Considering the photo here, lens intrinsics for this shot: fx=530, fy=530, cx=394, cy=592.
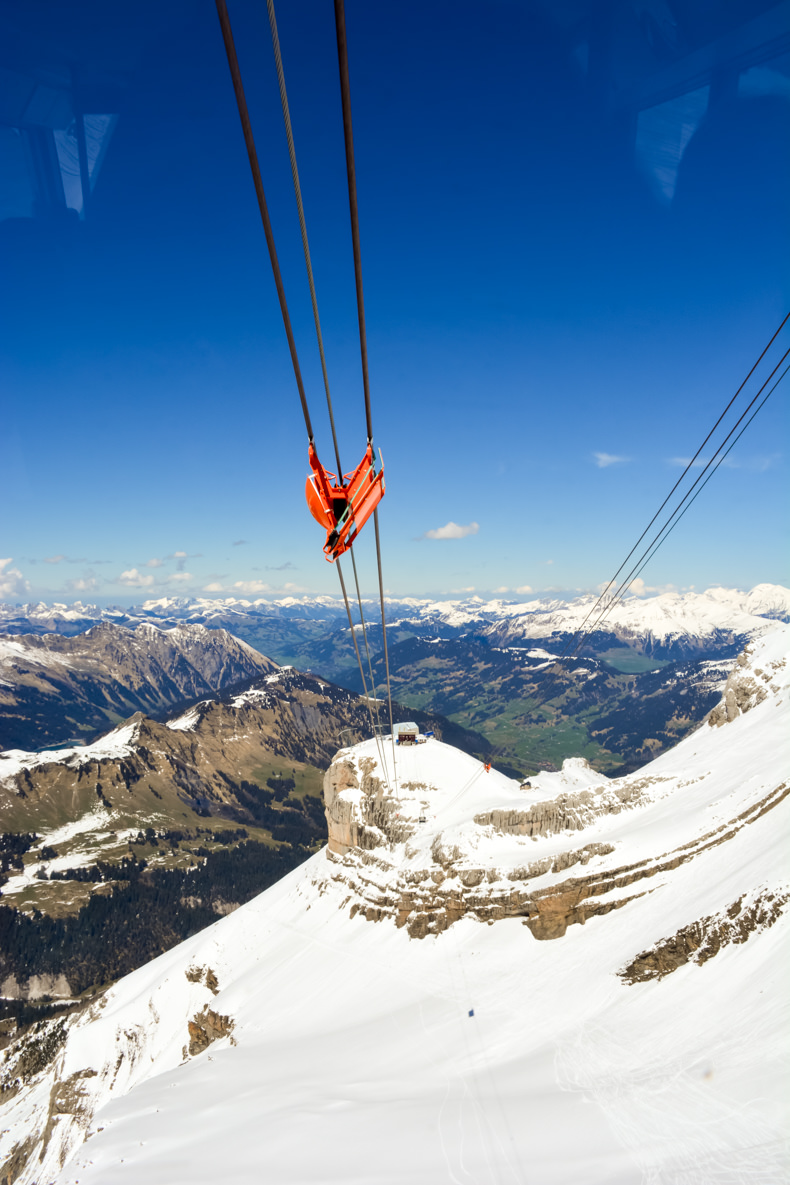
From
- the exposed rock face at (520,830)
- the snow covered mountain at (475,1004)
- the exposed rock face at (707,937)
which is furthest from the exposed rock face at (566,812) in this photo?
the exposed rock face at (707,937)

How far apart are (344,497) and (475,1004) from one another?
54.3m

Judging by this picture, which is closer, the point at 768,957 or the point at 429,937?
the point at 768,957

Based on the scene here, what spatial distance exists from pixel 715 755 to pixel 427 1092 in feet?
174

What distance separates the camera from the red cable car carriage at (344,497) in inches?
408

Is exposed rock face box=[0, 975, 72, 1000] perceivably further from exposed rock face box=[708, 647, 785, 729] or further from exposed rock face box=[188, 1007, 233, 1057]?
exposed rock face box=[708, 647, 785, 729]

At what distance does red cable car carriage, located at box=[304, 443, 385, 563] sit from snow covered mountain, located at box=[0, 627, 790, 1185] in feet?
97.8

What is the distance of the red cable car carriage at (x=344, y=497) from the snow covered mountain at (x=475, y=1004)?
2982 centimetres

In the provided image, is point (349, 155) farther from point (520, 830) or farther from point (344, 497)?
point (520, 830)

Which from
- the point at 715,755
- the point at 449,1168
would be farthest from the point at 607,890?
the point at 449,1168

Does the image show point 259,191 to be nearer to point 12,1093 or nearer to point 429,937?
point 429,937

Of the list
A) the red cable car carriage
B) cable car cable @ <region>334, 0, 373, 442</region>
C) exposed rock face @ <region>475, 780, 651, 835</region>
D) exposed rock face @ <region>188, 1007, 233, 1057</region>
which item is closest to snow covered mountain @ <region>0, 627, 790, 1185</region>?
exposed rock face @ <region>475, 780, 651, 835</region>

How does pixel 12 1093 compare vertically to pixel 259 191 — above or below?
below

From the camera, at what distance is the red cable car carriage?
1038cm

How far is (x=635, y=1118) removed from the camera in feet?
87.5
